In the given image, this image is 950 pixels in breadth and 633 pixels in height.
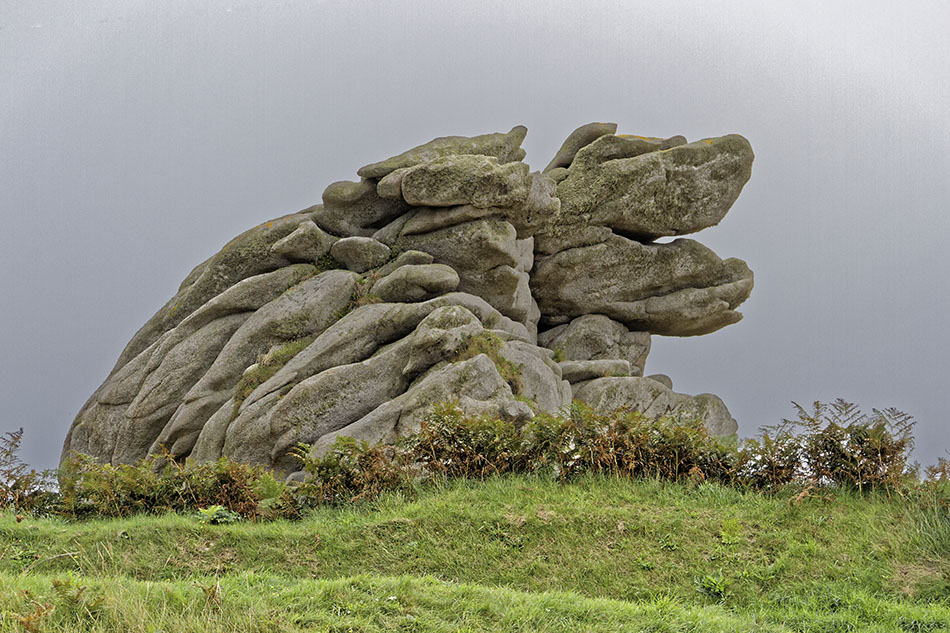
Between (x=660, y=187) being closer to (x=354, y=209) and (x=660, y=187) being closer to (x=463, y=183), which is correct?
(x=463, y=183)

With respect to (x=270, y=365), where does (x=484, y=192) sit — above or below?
above

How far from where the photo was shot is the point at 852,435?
13.2 metres

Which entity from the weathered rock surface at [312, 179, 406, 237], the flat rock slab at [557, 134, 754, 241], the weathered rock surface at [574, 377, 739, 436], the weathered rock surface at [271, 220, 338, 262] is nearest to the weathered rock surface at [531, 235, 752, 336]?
the flat rock slab at [557, 134, 754, 241]

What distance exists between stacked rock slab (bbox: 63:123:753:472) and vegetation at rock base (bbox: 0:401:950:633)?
9.27 feet

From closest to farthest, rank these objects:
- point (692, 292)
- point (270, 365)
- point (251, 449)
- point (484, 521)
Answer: point (484, 521) → point (251, 449) → point (270, 365) → point (692, 292)

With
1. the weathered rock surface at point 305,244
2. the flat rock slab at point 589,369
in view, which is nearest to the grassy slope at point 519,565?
Result: the weathered rock surface at point 305,244

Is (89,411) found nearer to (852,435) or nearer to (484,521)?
(484,521)

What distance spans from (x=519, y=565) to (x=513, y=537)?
62cm

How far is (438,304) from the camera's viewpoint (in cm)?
2241

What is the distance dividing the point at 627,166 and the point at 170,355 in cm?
1987

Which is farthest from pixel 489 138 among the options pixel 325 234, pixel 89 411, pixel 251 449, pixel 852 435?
pixel 852 435

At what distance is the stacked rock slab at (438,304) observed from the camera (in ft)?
66.7

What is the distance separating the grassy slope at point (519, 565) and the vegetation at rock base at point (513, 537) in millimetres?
37

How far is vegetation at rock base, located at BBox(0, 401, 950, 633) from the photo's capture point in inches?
352
